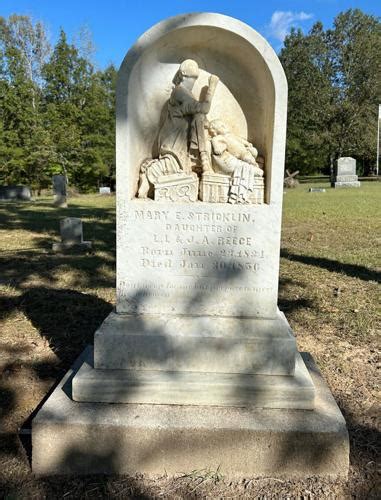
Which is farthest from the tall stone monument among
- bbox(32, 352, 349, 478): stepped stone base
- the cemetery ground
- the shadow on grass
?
the shadow on grass

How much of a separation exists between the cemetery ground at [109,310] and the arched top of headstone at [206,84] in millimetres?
1608

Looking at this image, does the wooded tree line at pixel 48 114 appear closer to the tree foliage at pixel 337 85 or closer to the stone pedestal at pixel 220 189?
the tree foliage at pixel 337 85

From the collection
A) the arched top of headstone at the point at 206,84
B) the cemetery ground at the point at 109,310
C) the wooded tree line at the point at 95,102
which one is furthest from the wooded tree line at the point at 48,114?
the arched top of headstone at the point at 206,84

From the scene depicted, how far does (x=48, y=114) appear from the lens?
29047 millimetres

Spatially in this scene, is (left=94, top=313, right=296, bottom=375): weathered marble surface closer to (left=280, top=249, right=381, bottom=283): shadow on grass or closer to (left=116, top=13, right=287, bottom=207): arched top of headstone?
(left=116, top=13, right=287, bottom=207): arched top of headstone

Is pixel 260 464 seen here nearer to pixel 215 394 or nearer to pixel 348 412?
pixel 215 394

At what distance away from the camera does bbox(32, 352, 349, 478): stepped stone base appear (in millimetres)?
2305

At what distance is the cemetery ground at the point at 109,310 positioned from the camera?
226 cm

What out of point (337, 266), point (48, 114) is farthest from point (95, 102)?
point (337, 266)

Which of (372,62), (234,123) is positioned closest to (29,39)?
(372,62)

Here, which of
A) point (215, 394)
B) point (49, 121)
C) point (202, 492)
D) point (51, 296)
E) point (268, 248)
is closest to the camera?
point (202, 492)

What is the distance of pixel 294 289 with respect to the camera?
565 cm

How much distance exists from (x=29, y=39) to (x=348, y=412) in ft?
115

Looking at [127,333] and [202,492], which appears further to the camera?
[127,333]
